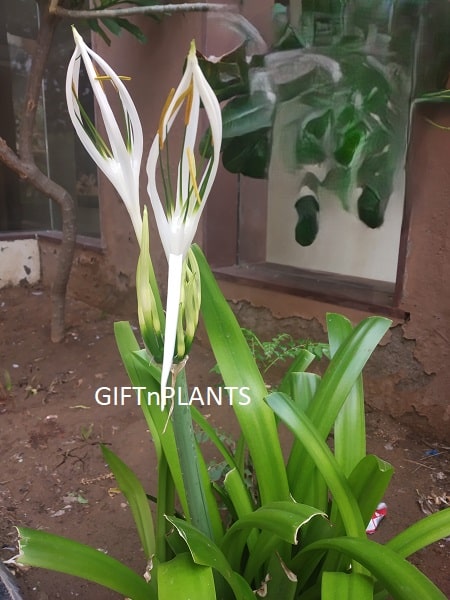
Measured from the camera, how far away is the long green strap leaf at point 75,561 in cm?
74

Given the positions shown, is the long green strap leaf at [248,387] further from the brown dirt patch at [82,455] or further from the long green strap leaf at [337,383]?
the brown dirt patch at [82,455]

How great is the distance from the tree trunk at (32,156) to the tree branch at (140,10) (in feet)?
0.48

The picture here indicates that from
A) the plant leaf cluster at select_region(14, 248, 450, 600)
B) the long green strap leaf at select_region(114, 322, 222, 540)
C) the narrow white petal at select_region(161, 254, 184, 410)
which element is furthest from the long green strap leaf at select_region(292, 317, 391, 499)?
the narrow white petal at select_region(161, 254, 184, 410)

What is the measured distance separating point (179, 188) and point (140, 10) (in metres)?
1.39

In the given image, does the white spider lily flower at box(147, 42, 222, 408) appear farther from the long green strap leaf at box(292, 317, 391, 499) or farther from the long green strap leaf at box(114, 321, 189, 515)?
the long green strap leaf at box(292, 317, 391, 499)

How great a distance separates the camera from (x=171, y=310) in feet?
1.82

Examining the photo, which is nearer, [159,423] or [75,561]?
[75,561]

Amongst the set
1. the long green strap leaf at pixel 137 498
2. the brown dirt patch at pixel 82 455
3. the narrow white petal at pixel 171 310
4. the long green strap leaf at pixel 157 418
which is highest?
the narrow white petal at pixel 171 310

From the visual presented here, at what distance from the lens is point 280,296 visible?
1.90 metres

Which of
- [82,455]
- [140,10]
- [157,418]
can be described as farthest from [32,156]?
[157,418]

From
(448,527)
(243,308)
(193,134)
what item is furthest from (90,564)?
(243,308)

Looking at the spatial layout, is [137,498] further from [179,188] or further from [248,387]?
[179,188]

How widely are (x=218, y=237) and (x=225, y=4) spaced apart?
2.89 ft

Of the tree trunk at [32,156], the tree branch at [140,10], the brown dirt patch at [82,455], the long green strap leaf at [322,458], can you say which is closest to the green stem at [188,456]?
the long green strap leaf at [322,458]
